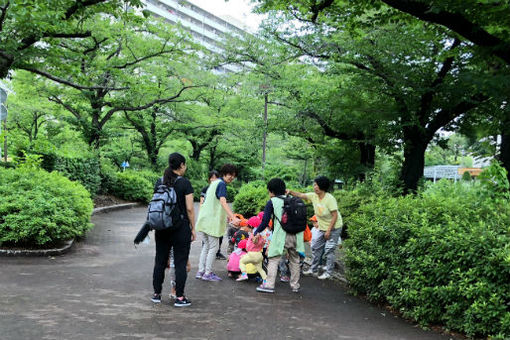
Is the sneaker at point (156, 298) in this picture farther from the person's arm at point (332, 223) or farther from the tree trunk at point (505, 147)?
the tree trunk at point (505, 147)

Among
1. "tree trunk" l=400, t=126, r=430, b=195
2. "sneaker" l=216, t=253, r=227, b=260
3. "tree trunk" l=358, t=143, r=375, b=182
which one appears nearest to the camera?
"sneaker" l=216, t=253, r=227, b=260

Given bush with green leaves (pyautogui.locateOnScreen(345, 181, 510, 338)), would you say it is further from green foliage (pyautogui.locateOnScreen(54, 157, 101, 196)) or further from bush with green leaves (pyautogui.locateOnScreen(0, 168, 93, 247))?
green foliage (pyautogui.locateOnScreen(54, 157, 101, 196))

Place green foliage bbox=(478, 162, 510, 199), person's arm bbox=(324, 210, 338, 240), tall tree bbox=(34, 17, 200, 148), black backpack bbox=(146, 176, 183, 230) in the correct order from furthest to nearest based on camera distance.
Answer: tall tree bbox=(34, 17, 200, 148), person's arm bbox=(324, 210, 338, 240), green foliage bbox=(478, 162, 510, 199), black backpack bbox=(146, 176, 183, 230)

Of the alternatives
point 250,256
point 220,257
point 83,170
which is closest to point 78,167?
point 83,170

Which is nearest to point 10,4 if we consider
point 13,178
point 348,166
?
point 13,178

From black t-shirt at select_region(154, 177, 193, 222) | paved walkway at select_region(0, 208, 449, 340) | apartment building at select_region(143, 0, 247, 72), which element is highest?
apartment building at select_region(143, 0, 247, 72)

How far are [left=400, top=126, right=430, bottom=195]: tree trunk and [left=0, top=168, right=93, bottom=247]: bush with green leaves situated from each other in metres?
8.56

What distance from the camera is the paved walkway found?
410 centimetres

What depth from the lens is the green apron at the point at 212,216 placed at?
6.32 metres

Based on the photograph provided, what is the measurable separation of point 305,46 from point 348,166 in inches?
200

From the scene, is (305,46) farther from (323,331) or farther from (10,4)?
(323,331)

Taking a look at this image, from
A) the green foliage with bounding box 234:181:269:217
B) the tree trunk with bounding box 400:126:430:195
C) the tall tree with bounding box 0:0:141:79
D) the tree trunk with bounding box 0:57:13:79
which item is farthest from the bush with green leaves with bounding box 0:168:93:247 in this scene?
the tree trunk with bounding box 400:126:430:195

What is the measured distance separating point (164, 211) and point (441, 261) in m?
3.12

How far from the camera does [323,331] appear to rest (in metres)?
4.38
